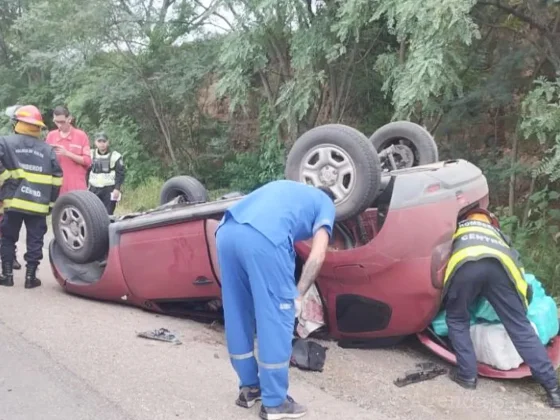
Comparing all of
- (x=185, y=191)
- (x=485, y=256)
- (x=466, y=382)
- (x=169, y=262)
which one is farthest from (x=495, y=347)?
(x=185, y=191)

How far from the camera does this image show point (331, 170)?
450cm

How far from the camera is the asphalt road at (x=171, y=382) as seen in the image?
3551mm

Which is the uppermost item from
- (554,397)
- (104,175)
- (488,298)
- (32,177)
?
→ (32,177)

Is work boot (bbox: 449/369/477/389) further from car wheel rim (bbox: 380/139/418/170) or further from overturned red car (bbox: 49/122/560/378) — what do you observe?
car wheel rim (bbox: 380/139/418/170)

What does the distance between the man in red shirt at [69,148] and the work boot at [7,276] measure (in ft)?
4.64

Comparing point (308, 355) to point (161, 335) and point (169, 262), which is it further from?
point (169, 262)

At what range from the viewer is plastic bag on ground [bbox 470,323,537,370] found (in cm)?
436

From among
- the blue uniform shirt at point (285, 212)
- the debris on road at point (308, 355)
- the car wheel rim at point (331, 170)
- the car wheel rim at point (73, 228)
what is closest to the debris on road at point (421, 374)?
the debris on road at point (308, 355)

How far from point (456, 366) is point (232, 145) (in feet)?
34.7

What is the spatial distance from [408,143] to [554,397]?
8.48 feet

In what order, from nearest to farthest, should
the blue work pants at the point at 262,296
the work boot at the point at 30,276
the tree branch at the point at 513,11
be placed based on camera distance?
the blue work pants at the point at 262,296
the work boot at the point at 30,276
the tree branch at the point at 513,11

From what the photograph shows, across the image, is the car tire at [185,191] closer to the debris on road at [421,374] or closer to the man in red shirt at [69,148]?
the man in red shirt at [69,148]

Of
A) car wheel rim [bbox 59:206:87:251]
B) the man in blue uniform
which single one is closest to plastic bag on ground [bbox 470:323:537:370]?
the man in blue uniform

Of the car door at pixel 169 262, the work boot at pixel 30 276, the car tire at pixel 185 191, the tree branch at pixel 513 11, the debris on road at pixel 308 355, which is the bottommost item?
the debris on road at pixel 308 355
